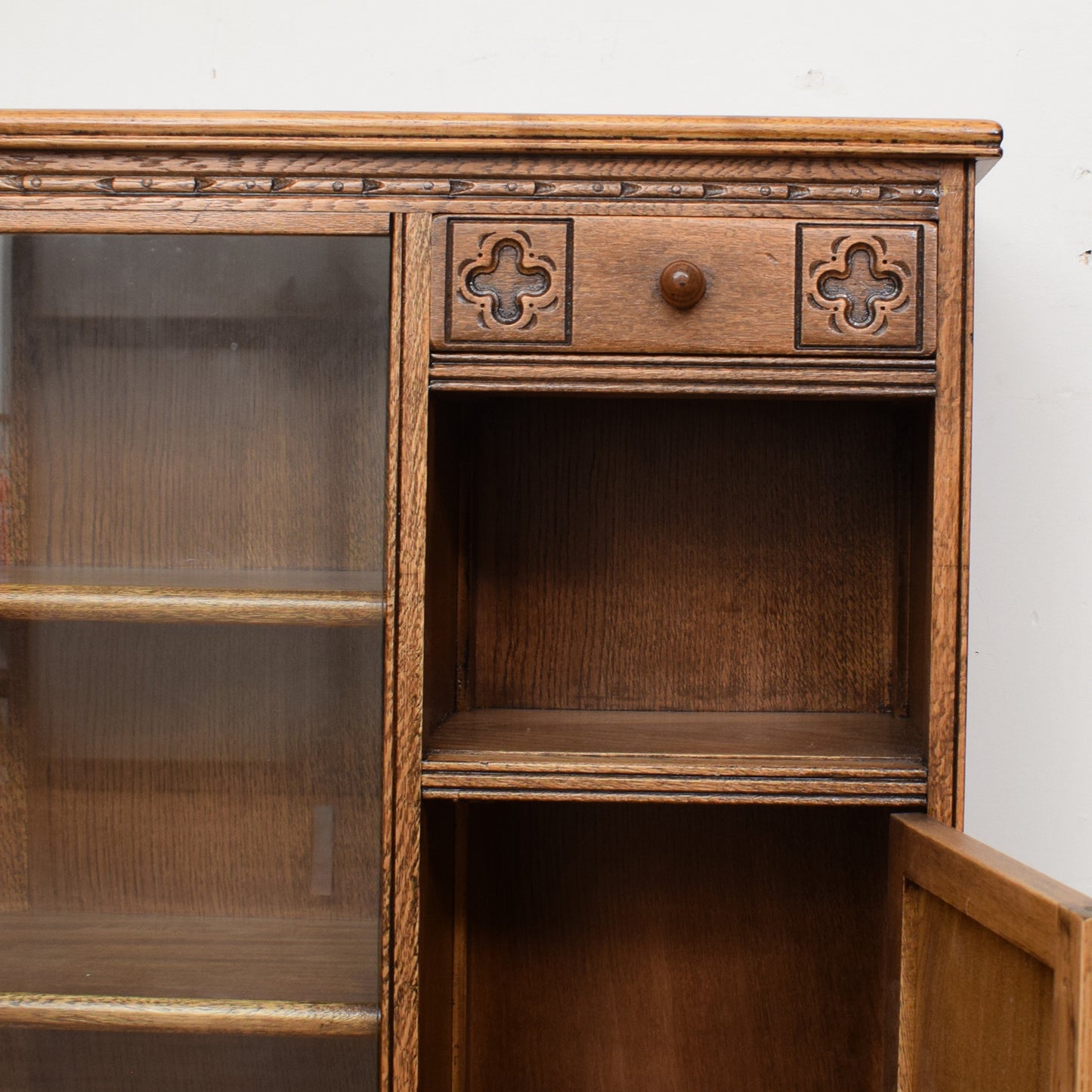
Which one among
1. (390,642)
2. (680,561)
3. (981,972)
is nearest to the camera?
(981,972)

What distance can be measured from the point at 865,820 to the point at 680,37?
0.71 metres

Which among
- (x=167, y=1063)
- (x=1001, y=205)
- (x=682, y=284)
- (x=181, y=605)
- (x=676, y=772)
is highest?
(x=1001, y=205)

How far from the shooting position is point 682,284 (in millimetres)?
635

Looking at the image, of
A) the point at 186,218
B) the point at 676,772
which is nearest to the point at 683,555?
A: the point at 676,772

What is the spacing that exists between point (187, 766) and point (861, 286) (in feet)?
1.84

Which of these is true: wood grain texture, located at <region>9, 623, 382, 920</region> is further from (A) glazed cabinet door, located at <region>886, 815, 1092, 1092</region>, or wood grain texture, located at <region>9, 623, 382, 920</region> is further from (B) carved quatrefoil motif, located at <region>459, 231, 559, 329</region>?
(A) glazed cabinet door, located at <region>886, 815, 1092, 1092</region>

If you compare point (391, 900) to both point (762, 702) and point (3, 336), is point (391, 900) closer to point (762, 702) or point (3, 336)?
point (762, 702)

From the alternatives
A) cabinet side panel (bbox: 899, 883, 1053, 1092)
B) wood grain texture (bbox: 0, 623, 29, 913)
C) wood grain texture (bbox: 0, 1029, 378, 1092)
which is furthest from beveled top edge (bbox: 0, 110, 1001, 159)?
wood grain texture (bbox: 0, 1029, 378, 1092)

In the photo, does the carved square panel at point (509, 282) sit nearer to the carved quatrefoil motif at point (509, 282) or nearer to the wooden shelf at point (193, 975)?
the carved quatrefoil motif at point (509, 282)

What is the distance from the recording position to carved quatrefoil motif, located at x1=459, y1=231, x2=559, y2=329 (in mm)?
646

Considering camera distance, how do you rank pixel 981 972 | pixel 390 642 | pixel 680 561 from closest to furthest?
pixel 981 972, pixel 390 642, pixel 680 561

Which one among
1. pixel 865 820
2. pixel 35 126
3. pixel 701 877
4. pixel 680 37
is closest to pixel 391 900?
pixel 701 877

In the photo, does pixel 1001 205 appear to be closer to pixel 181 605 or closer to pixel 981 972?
pixel 981 972

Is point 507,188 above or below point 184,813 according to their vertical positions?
above
